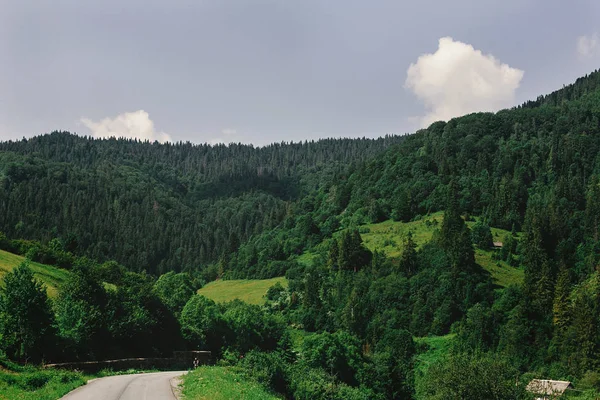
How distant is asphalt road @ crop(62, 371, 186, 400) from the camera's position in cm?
3173

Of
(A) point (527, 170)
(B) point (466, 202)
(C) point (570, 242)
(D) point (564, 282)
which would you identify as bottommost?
(D) point (564, 282)

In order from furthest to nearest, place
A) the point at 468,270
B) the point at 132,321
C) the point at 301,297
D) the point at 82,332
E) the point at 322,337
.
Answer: the point at 301,297 → the point at 468,270 → the point at 322,337 → the point at 132,321 → the point at 82,332

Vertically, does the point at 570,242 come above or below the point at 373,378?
above

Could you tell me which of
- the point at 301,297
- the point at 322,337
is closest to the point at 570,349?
the point at 322,337

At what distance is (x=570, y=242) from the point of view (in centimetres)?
15988

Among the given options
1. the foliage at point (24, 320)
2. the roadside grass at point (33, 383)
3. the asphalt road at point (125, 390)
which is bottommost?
the asphalt road at point (125, 390)

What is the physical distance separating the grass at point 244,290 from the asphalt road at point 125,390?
12092 cm

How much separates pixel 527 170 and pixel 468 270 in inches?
3178

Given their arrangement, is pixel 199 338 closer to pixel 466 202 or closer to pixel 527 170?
pixel 466 202

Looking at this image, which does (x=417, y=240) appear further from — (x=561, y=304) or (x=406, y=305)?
(x=561, y=304)

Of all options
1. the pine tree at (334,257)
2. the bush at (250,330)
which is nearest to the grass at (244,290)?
the pine tree at (334,257)

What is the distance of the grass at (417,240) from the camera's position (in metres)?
140

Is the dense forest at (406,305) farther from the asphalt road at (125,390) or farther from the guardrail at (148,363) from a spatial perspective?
the asphalt road at (125,390)

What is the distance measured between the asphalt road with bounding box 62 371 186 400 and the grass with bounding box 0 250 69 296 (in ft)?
115
